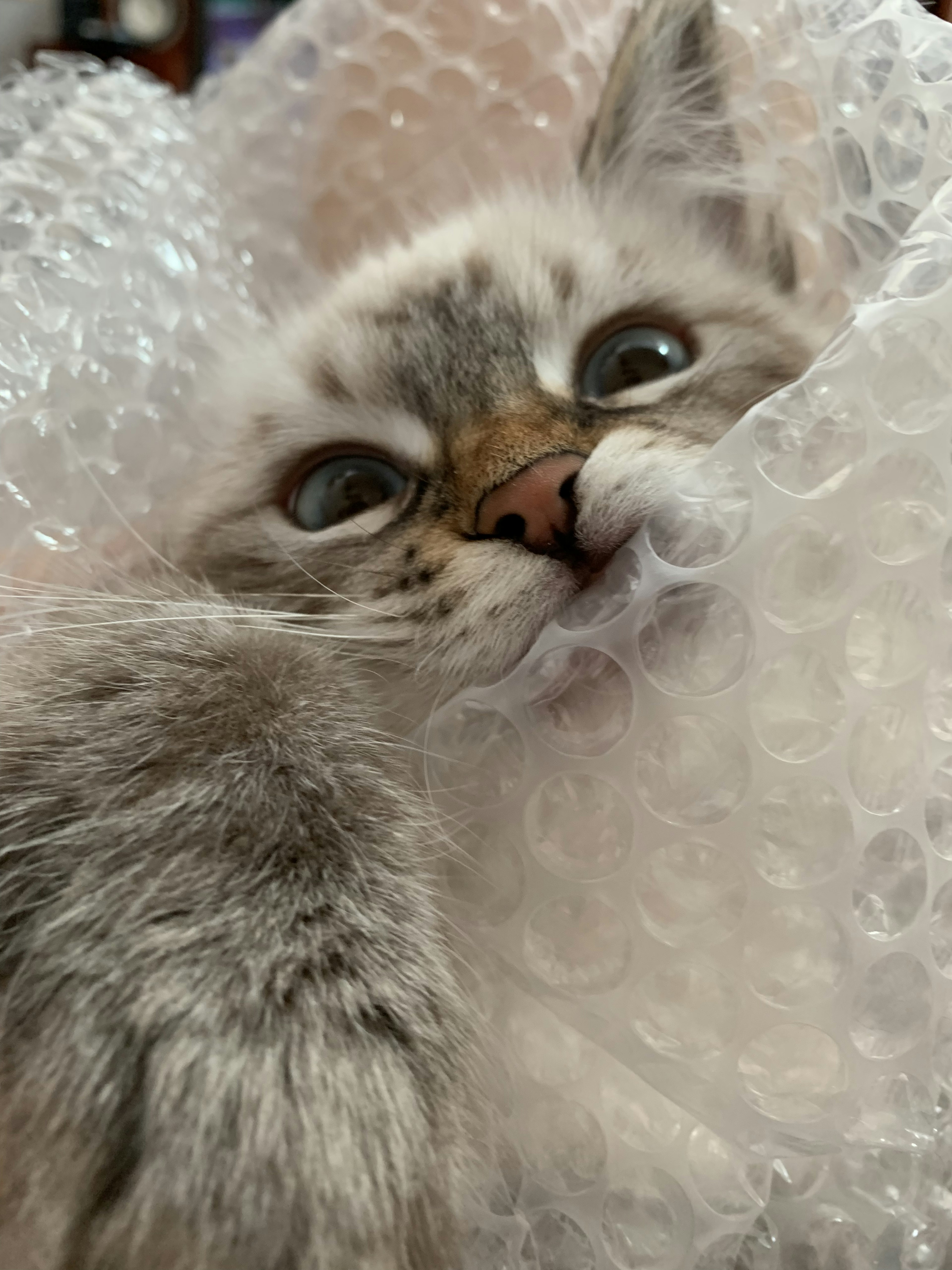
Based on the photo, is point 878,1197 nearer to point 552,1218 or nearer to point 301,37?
point 552,1218

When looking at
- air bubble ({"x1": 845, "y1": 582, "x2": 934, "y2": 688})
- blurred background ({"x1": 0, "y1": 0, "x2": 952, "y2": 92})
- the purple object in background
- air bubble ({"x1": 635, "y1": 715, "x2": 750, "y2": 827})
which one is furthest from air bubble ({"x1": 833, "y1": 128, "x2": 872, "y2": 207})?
the purple object in background

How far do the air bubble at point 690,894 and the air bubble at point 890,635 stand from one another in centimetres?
14

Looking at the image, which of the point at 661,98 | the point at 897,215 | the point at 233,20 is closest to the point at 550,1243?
the point at 897,215

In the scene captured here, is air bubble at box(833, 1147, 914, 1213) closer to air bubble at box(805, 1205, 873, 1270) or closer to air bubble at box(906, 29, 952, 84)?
air bubble at box(805, 1205, 873, 1270)

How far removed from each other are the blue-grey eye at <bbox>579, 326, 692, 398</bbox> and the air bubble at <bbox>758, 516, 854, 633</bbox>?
1.15ft

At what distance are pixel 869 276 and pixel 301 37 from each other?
913mm

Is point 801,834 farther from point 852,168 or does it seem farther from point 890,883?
point 852,168

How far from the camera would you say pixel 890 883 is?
1.90 feet

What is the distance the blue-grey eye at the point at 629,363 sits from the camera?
2.97 ft

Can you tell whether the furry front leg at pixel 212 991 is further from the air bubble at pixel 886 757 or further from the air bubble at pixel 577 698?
the air bubble at pixel 886 757

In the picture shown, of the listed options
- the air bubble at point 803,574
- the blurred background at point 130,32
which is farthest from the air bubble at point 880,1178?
the blurred background at point 130,32

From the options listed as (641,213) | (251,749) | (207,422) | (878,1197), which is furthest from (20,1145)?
(641,213)

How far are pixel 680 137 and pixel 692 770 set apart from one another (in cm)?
76

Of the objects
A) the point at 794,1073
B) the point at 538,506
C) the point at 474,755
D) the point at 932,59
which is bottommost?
the point at 794,1073
